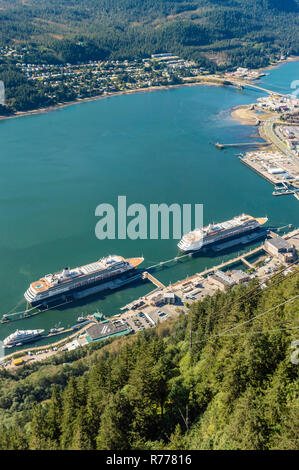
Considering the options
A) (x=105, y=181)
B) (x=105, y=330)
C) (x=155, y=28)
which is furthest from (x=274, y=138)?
(x=155, y=28)

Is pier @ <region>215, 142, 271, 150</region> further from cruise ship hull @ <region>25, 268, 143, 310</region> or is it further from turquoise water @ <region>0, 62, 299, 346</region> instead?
cruise ship hull @ <region>25, 268, 143, 310</region>

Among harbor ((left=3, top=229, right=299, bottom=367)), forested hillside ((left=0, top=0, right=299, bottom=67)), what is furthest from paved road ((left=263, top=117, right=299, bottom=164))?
forested hillside ((left=0, top=0, right=299, bottom=67))

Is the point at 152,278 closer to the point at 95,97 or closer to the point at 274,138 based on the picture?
the point at 274,138

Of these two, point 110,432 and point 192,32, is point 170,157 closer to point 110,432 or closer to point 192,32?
point 110,432

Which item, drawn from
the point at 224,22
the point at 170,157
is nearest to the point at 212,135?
the point at 170,157

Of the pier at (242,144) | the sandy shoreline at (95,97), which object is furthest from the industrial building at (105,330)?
the sandy shoreline at (95,97)

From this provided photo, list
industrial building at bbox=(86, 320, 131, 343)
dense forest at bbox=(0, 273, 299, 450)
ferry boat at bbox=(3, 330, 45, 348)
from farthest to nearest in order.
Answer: ferry boat at bbox=(3, 330, 45, 348) → industrial building at bbox=(86, 320, 131, 343) → dense forest at bbox=(0, 273, 299, 450)

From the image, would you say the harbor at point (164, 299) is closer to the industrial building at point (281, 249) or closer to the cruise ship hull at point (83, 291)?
the industrial building at point (281, 249)

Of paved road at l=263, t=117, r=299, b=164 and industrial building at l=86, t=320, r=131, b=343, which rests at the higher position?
paved road at l=263, t=117, r=299, b=164
